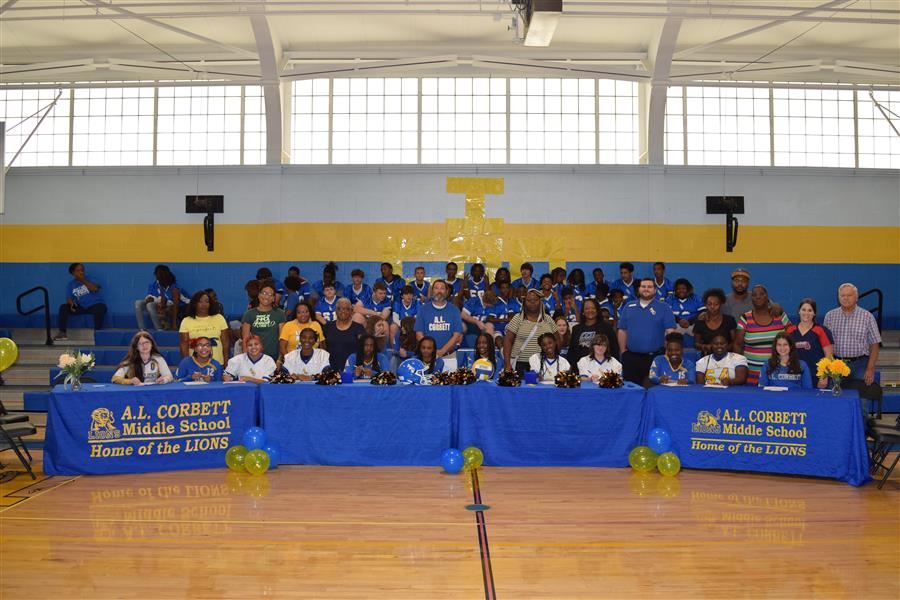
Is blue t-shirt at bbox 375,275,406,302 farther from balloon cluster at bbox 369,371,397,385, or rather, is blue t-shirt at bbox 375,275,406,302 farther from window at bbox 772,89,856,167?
window at bbox 772,89,856,167

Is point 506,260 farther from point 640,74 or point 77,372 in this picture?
point 77,372

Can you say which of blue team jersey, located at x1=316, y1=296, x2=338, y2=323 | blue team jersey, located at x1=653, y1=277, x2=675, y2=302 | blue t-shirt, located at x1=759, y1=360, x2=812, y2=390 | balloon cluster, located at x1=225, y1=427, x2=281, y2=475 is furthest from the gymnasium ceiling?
balloon cluster, located at x1=225, y1=427, x2=281, y2=475

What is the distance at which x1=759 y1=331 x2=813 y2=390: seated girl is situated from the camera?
27.6 ft

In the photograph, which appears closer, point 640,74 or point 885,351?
point 885,351

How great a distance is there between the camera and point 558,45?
47.2ft

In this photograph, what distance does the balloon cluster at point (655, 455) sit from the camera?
8078mm

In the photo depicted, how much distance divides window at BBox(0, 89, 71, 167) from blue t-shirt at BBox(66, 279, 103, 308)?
277 centimetres

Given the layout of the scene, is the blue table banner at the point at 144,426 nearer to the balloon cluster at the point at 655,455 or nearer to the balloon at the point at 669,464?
the balloon cluster at the point at 655,455

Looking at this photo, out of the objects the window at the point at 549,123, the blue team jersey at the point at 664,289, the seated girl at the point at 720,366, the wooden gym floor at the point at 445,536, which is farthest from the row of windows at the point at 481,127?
the wooden gym floor at the point at 445,536

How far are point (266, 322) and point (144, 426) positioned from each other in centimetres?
235

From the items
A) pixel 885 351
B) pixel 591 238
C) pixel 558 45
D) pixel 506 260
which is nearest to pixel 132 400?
pixel 506 260

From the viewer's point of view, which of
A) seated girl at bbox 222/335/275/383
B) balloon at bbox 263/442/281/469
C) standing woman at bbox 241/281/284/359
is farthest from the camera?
standing woman at bbox 241/281/284/359

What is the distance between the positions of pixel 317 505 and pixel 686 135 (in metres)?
11.3

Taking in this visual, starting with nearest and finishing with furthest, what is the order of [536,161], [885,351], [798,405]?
1. [798,405]
2. [885,351]
3. [536,161]
